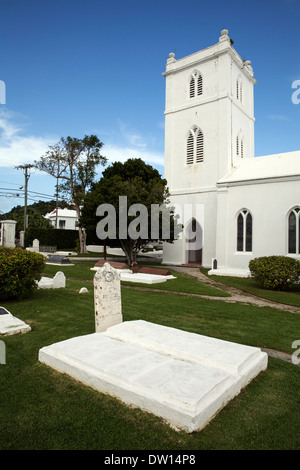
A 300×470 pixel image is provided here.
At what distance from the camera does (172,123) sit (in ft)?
84.5

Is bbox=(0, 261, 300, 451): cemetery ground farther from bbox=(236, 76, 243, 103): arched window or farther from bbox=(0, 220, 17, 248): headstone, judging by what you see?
bbox=(236, 76, 243, 103): arched window

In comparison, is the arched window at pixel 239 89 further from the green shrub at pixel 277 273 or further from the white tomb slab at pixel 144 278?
the white tomb slab at pixel 144 278

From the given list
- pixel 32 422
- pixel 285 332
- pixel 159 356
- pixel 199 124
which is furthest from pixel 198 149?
pixel 32 422

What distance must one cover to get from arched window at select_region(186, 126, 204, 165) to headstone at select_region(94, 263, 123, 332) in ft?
64.5

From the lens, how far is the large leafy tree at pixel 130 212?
65.4 ft

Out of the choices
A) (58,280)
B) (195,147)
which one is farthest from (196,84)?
(58,280)

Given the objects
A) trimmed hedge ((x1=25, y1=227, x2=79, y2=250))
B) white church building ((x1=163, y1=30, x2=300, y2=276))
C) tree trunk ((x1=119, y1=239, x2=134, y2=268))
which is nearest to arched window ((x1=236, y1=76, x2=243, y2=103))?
white church building ((x1=163, y1=30, x2=300, y2=276))

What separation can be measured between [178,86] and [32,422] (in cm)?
2702

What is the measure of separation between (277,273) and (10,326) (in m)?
11.8

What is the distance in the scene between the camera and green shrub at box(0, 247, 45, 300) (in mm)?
8578

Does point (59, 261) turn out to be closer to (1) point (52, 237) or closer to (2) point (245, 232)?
(2) point (245, 232)

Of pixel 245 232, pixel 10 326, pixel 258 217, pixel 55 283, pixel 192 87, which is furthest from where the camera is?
pixel 192 87

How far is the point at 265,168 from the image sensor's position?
67.2 feet
